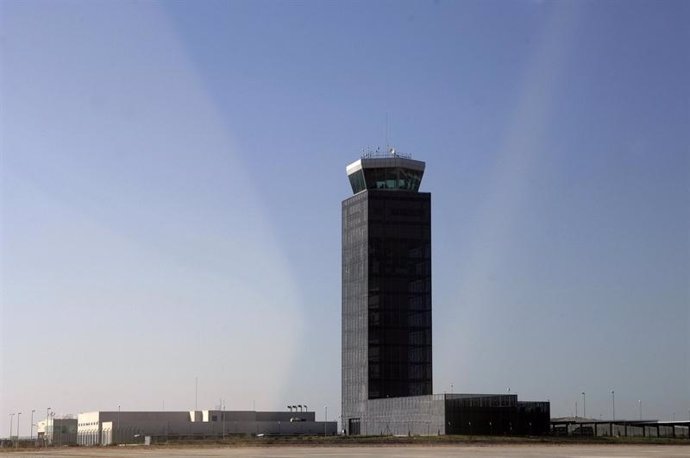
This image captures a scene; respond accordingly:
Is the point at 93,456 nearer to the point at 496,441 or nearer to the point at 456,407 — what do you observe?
the point at 496,441

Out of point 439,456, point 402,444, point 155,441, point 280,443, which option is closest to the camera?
point 439,456

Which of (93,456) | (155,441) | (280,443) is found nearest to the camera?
(93,456)

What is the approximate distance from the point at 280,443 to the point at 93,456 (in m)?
49.1

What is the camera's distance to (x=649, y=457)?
102688 mm

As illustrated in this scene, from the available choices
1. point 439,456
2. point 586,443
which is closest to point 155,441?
point 586,443

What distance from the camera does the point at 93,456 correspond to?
113 m

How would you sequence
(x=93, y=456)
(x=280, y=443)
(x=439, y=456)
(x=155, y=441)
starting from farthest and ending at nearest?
(x=155, y=441) → (x=280, y=443) → (x=93, y=456) → (x=439, y=456)

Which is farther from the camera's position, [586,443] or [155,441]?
[155,441]

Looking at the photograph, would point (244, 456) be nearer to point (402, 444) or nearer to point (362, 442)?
point (402, 444)

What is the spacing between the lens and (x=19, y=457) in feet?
348

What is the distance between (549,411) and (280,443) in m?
59.5

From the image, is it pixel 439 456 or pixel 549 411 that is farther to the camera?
pixel 549 411

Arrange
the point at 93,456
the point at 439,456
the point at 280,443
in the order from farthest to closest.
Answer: the point at 280,443 → the point at 93,456 → the point at 439,456

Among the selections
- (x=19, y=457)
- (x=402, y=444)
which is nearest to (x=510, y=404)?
(x=402, y=444)
